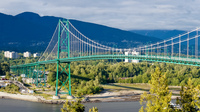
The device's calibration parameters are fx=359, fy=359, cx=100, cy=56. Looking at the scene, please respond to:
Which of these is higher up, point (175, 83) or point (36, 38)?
point (36, 38)

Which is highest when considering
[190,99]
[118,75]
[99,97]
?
[118,75]

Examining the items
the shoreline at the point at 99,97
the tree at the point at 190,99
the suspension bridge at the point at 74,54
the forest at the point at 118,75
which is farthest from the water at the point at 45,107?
the tree at the point at 190,99

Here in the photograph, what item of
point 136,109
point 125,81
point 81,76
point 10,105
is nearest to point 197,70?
point 125,81

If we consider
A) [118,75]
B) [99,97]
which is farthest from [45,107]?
[118,75]

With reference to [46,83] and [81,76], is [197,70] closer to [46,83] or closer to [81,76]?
[81,76]

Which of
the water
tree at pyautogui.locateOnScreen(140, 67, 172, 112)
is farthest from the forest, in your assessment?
tree at pyautogui.locateOnScreen(140, 67, 172, 112)

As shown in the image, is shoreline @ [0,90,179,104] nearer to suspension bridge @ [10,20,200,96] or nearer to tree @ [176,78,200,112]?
suspension bridge @ [10,20,200,96]

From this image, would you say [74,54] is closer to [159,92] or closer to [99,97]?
[99,97]

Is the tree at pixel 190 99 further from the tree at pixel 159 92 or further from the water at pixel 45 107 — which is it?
the water at pixel 45 107
